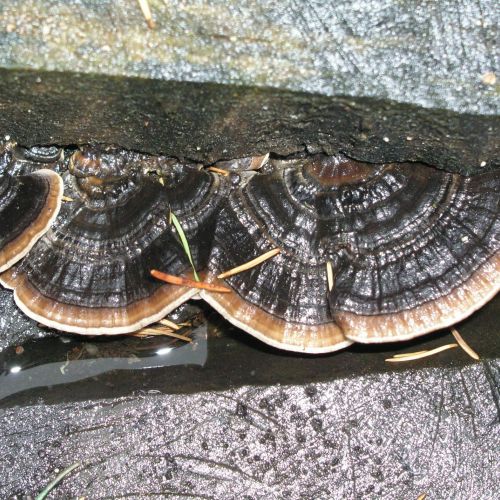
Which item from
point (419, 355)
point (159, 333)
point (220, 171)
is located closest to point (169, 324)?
point (159, 333)

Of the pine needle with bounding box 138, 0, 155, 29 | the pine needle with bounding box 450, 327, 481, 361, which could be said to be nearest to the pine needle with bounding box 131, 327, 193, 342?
the pine needle with bounding box 450, 327, 481, 361

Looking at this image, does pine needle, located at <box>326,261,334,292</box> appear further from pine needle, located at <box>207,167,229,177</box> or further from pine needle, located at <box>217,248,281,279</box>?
pine needle, located at <box>207,167,229,177</box>

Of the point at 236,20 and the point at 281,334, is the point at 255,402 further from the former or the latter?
the point at 236,20

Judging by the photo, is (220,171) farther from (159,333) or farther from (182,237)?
(159,333)

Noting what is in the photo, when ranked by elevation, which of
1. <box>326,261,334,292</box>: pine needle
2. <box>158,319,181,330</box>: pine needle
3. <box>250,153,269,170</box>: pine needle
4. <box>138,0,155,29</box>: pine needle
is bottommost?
<box>158,319,181,330</box>: pine needle

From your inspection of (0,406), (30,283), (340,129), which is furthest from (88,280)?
(340,129)
